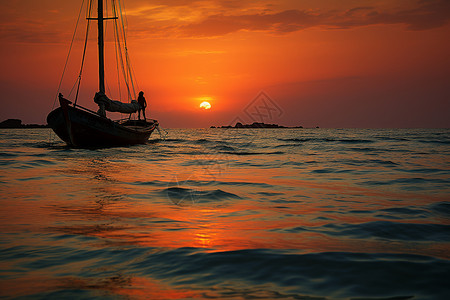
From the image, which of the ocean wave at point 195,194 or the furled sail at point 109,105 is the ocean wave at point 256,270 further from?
the furled sail at point 109,105

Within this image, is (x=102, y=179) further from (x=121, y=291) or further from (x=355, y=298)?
(x=355, y=298)

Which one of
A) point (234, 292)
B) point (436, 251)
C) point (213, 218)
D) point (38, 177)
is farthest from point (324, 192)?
point (38, 177)

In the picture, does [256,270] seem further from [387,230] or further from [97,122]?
[97,122]

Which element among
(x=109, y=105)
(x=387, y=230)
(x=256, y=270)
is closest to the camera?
(x=256, y=270)

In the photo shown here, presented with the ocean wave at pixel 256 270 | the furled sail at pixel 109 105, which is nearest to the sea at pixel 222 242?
the ocean wave at pixel 256 270

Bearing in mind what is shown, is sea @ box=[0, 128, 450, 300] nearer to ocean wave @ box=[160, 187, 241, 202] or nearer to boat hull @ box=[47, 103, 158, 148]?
→ ocean wave @ box=[160, 187, 241, 202]

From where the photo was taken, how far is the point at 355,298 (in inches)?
127

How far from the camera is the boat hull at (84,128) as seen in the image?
23.2 m

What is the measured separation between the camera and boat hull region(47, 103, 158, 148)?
76.0ft

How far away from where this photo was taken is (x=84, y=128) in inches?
930

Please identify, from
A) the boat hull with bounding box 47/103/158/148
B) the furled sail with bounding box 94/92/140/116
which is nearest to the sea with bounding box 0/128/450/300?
the boat hull with bounding box 47/103/158/148

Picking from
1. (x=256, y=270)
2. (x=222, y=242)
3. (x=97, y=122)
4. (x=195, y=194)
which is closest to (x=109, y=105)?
(x=97, y=122)

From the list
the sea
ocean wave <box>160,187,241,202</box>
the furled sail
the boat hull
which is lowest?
ocean wave <box>160,187,241,202</box>

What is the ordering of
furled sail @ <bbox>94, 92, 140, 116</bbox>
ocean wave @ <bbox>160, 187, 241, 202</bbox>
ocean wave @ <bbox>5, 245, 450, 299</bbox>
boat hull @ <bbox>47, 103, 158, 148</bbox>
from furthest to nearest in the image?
furled sail @ <bbox>94, 92, 140, 116</bbox> < boat hull @ <bbox>47, 103, 158, 148</bbox> < ocean wave @ <bbox>160, 187, 241, 202</bbox> < ocean wave @ <bbox>5, 245, 450, 299</bbox>
